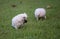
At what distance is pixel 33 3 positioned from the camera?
444 inches

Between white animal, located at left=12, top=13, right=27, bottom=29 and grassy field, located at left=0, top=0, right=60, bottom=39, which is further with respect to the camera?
white animal, located at left=12, top=13, right=27, bottom=29

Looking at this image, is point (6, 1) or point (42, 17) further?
point (6, 1)

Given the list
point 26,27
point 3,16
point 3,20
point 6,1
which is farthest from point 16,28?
point 6,1

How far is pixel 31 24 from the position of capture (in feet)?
24.3

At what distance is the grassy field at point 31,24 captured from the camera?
249 inches

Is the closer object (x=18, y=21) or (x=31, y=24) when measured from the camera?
(x=18, y=21)

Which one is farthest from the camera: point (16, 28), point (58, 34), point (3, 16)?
point (3, 16)

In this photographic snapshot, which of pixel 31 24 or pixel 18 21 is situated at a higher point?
pixel 18 21

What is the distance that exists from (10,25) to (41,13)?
1.45m

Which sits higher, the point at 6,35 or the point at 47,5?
the point at 47,5

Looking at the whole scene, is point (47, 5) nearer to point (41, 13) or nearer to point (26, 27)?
point (41, 13)

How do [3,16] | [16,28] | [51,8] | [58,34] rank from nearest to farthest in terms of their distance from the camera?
[58,34] < [16,28] < [3,16] < [51,8]

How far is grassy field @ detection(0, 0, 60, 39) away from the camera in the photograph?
6.33 metres

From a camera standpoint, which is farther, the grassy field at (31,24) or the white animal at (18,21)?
the white animal at (18,21)
